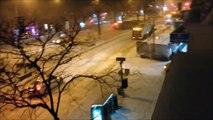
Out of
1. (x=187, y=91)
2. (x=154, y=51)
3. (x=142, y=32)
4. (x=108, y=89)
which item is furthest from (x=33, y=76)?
(x=142, y=32)

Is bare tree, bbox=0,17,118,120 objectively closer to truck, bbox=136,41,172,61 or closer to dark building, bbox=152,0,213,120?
dark building, bbox=152,0,213,120

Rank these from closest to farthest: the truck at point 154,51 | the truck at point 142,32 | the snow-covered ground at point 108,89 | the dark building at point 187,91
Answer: the dark building at point 187,91 → the snow-covered ground at point 108,89 → the truck at point 154,51 → the truck at point 142,32

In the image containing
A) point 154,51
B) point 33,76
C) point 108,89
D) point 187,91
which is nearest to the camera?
point 187,91

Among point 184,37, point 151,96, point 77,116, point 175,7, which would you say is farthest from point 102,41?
point 175,7

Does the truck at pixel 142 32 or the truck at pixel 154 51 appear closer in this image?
the truck at pixel 154 51

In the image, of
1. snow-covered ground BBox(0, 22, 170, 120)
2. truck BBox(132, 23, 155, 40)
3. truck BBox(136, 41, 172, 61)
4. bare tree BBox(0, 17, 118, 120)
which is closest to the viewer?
bare tree BBox(0, 17, 118, 120)

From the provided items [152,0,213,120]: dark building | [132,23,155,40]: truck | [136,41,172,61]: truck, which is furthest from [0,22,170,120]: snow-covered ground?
[132,23,155,40]: truck

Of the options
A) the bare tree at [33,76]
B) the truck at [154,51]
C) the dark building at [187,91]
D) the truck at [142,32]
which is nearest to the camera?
the dark building at [187,91]

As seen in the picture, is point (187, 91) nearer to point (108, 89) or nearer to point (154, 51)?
point (108, 89)

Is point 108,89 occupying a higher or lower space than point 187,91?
lower

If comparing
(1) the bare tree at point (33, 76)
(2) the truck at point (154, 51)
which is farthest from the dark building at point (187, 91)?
(2) the truck at point (154, 51)

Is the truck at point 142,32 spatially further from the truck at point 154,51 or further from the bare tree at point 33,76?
the bare tree at point 33,76

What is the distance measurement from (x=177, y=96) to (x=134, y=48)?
31480 mm

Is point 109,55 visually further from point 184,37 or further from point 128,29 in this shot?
point 128,29
